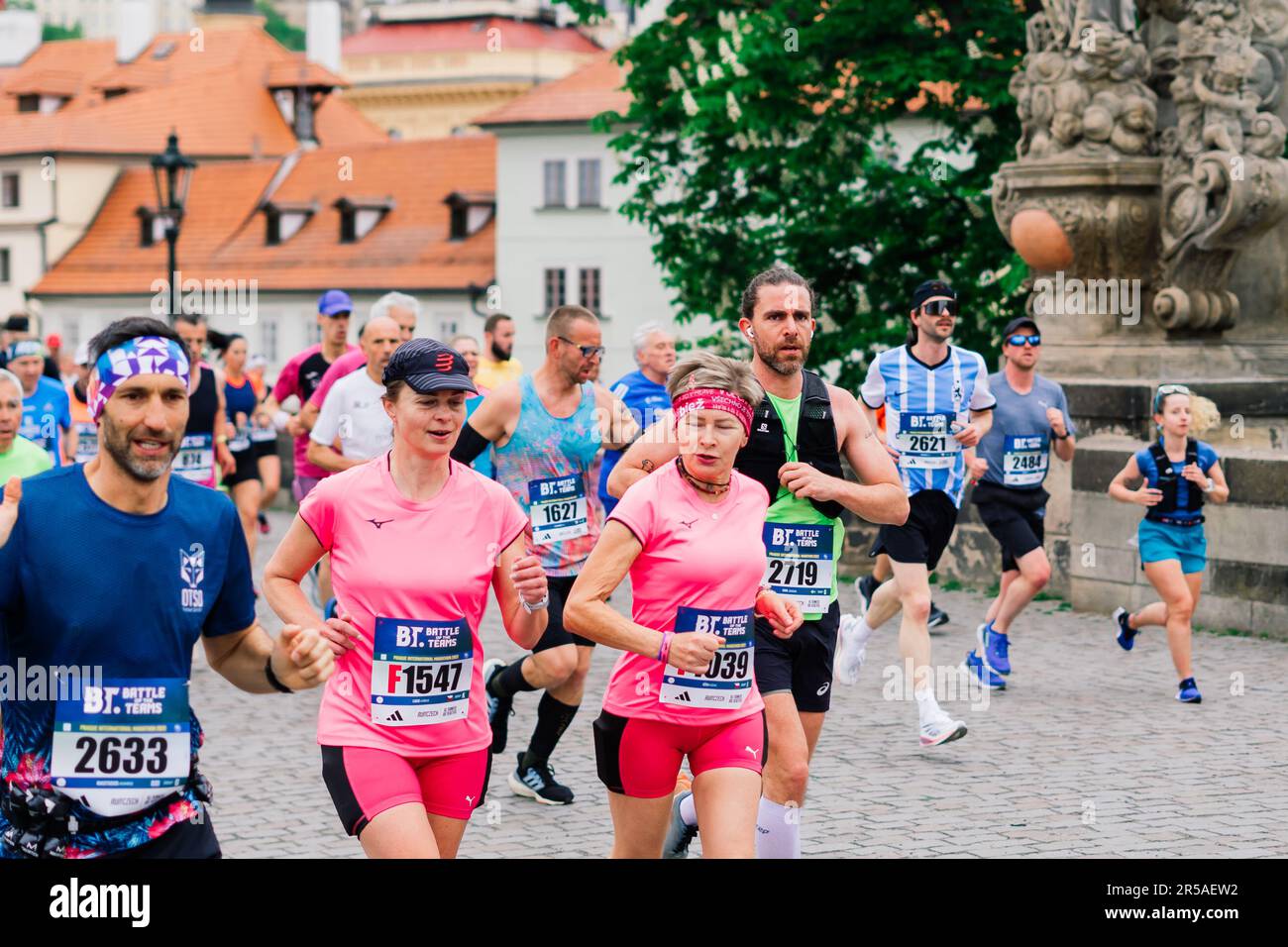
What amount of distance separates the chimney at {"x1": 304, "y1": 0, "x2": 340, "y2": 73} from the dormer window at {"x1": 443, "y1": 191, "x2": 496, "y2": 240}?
24394mm

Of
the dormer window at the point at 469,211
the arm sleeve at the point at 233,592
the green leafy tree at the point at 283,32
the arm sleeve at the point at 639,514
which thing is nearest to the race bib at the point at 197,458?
the arm sleeve at the point at 639,514

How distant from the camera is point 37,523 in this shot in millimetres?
4883

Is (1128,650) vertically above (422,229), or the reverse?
(422,229)

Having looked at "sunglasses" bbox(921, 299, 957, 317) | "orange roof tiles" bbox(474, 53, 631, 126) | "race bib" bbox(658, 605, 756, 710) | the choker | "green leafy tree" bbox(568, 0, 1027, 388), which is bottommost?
"race bib" bbox(658, 605, 756, 710)

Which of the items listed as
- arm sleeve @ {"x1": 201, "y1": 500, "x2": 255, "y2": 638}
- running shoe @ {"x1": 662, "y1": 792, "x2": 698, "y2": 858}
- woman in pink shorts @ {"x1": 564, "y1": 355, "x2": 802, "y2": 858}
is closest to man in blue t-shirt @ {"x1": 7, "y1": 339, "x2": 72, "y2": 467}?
running shoe @ {"x1": 662, "y1": 792, "x2": 698, "y2": 858}

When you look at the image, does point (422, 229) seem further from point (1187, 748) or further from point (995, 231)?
point (1187, 748)

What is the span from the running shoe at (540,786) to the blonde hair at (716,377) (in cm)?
330

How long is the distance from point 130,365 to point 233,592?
23.9 inches

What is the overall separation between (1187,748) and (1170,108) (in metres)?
7.24

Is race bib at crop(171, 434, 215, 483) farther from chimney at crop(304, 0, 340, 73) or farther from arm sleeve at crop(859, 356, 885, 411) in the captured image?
chimney at crop(304, 0, 340, 73)

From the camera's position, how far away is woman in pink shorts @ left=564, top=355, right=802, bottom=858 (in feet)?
20.5
